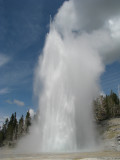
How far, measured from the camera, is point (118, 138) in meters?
34.6

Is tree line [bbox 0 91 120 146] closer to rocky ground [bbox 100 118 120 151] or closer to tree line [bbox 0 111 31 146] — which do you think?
tree line [bbox 0 111 31 146]

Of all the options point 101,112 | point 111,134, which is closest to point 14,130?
point 101,112

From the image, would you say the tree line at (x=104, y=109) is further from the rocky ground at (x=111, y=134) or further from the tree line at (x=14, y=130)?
the tree line at (x=14, y=130)

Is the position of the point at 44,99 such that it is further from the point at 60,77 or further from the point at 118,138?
the point at 118,138

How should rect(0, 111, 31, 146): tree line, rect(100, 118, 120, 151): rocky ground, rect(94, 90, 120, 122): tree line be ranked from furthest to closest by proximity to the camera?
rect(0, 111, 31, 146): tree line → rect(94, 90, 120, 122): tree line → rect(100, 118, 120, 151): rocky ground

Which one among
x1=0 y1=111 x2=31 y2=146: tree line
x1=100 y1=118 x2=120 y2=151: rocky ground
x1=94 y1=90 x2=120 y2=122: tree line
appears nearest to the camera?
x1=100 y1=118 x2=120 y2=151: rocky ground

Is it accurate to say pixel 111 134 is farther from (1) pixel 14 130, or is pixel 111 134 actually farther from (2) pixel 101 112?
(1) pixel 14 130

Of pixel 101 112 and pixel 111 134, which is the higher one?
pixel 101 112

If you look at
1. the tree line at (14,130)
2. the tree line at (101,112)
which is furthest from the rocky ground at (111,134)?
the tree line at (14,130)

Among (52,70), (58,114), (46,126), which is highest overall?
(52,70)

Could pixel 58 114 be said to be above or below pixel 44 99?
below

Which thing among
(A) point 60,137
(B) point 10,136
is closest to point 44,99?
(A) point 60,137

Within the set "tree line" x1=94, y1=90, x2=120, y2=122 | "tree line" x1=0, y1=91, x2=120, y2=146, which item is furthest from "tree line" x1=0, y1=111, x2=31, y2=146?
"tree line" x1=94, y1=90, x2=120, y2=122

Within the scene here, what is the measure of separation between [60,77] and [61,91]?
3494 millimetres
